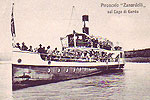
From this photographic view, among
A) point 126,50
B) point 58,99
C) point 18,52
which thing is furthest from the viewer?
point 126,50

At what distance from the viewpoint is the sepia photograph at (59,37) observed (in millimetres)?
2875

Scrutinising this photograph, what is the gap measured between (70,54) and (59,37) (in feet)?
2.84

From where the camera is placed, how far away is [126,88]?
307 centimetres

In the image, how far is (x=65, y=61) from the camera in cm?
370

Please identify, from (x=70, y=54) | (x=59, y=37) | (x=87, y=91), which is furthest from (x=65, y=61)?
(x=87, y=91)

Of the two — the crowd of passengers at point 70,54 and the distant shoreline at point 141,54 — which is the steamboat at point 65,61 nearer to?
the crowd of passengers at point 70,54

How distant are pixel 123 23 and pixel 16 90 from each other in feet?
7.11

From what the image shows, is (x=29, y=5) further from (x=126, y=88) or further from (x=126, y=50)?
(x=126, y=88)

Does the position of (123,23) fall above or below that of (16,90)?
above

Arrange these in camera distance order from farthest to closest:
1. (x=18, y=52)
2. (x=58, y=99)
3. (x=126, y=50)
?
(x=126, y=50) → (x=18, y=52) → (x=58, y=99)

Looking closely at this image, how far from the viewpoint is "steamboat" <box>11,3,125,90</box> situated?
3.00m

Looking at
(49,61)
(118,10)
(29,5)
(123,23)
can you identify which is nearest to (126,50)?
(123,23)

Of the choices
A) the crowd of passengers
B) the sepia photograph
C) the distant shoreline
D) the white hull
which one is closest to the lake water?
the sepia photograph

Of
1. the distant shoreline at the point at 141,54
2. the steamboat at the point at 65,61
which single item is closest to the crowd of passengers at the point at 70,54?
the steamboat at the point at 65,61
